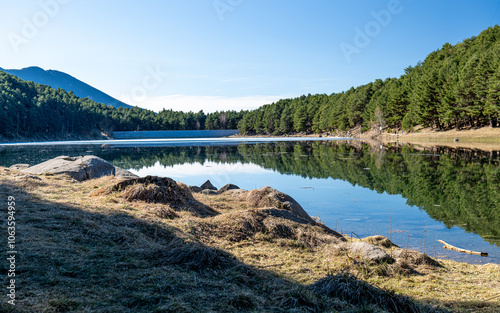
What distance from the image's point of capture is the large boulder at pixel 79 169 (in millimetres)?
14938

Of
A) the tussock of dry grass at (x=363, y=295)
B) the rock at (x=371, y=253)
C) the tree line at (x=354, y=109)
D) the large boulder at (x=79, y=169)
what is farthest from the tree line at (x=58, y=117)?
the tussock of dry grass at (x=363, y=295)

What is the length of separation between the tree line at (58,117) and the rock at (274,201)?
91.4 metres

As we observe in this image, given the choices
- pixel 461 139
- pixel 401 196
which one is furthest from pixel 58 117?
pixel 401 196

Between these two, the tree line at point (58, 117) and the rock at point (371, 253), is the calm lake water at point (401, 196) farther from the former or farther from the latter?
the tree line at point (58, 117)

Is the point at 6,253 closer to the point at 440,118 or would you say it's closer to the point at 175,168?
the point at 175,168

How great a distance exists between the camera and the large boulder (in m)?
14.9

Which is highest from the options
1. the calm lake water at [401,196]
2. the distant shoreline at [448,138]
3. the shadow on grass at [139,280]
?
the distant shoreline at [448,138]

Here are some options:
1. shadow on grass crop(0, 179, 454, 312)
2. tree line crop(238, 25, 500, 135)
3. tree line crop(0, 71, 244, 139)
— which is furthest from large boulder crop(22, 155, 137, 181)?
tree line crop(0, 71, 244, 139)

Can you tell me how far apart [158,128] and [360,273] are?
160132mm

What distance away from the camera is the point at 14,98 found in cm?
8944

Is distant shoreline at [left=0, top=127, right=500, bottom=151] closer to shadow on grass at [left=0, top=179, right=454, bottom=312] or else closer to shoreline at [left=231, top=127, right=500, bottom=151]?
shoreline at [left=231, top=127, right=500, bottom=151]

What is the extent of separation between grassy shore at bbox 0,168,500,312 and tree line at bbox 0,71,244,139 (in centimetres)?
9247

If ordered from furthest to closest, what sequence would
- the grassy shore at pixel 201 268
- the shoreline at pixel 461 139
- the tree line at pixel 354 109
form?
the tree line at pixel 354 109 < the shoreline at pixel 461 139 < the grassy shore at pixel 201 268

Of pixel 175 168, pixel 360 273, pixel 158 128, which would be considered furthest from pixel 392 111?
pixel 158 128
